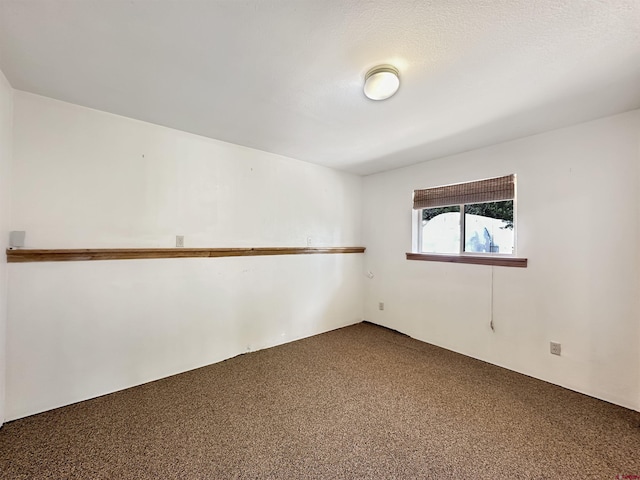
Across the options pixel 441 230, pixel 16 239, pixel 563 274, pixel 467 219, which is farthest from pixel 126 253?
pixel 563 274

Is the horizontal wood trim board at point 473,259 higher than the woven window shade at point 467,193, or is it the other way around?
the woven window shade at point 467,193

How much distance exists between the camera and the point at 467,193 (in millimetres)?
3004

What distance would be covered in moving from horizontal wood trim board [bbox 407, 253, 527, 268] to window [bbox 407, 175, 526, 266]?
0.03 m

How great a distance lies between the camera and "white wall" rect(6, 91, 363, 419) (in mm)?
1952

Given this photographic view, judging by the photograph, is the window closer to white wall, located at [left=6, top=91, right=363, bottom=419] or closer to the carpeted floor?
the carpeted floor

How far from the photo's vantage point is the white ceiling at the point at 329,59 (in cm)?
122

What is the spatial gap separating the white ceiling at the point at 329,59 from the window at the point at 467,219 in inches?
26.2

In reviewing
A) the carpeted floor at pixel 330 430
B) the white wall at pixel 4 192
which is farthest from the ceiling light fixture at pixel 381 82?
the white wall at pixel 4 192

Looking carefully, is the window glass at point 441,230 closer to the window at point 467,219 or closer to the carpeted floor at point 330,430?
the window at point 467,219

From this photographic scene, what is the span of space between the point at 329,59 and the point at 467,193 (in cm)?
221

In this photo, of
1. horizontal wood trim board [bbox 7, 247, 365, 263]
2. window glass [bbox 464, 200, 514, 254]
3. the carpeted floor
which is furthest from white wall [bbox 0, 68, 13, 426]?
window glass [bbox 464, 200, 514, 254]

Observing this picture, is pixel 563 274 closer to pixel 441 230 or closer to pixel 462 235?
pixel 462 235

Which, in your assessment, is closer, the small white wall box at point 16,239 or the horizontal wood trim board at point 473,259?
the small white wall box at point 16,239

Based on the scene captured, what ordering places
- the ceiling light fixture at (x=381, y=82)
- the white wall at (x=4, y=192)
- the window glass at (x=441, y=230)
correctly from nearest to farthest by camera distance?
the ceiling light fixture at (x=381, y=82), the white wall at (x=4, y=192), the window glass at (x=441, y=230)
